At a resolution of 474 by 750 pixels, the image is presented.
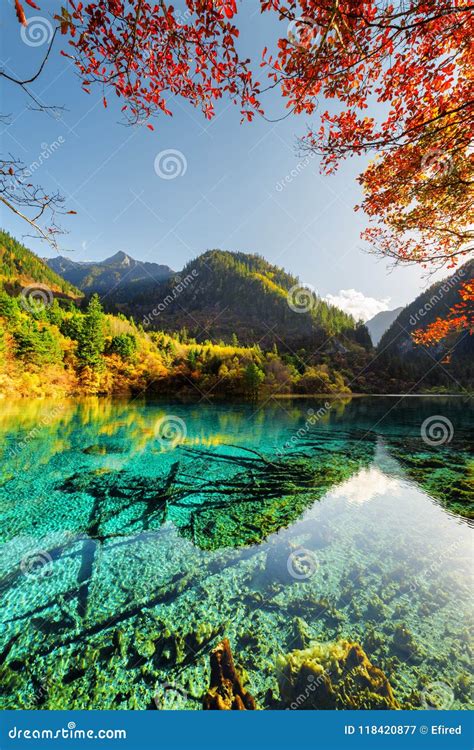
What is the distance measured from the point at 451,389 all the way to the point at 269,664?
99778 millimetres

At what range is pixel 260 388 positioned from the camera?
163ft

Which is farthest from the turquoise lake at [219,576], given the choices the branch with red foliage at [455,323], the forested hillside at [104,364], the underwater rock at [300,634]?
the forested hillside at [104,364]

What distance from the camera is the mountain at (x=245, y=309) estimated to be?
102000mm

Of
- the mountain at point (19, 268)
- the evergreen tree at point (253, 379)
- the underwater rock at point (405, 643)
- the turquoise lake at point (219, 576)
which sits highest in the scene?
the mountain at point (19, 268)

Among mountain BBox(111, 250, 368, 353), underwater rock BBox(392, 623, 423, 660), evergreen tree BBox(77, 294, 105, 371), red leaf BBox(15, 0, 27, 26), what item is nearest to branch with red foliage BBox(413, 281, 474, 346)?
underwater rock BBox(392, 623, 423, 660)

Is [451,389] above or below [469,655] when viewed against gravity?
above

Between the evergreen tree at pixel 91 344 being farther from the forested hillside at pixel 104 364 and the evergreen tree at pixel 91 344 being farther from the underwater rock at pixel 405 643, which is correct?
the underwater rock at pixel 405 643

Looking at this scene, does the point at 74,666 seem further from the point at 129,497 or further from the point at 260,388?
the point at 260,388

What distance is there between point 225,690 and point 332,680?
50.2 inches

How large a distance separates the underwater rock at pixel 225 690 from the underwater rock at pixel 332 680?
0.44 m

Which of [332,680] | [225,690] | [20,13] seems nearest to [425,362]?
[332,680]

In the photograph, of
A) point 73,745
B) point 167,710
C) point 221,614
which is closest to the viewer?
point 73,745

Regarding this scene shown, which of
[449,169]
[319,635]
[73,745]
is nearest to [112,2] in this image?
[449,169]

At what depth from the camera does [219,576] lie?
4.72 meters
